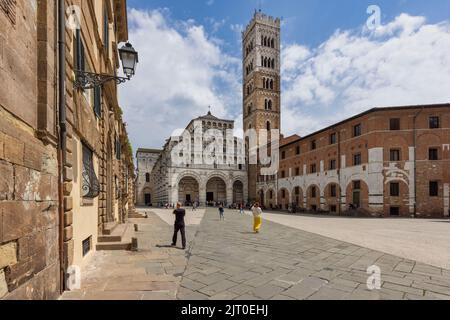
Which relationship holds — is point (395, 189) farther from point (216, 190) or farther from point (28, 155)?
point (216, 190)

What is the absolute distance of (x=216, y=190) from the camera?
49344 millimetres

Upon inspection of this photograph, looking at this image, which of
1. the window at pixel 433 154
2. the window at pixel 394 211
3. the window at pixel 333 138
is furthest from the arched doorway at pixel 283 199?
the window at pixel 433 154

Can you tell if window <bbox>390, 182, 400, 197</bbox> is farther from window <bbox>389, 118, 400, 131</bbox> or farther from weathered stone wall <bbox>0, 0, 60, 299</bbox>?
weathered stone wall <bbox>0, 0, 60, 299</bbox>

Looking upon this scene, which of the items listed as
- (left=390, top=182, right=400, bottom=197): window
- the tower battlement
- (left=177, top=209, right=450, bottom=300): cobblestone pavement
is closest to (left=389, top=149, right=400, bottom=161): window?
(left=390, top=182, right=400, bottom=197): window

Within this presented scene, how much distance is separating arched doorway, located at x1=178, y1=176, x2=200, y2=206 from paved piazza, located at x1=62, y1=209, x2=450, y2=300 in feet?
130

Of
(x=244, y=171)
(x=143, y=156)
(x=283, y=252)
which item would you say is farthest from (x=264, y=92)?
(x=283, y=252)

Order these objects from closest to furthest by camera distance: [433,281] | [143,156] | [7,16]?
[7,16]
[433,281]
[143,156]

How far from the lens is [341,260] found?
6641 mm

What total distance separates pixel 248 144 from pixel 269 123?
5738 mm

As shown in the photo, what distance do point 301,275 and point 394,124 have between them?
23452mm

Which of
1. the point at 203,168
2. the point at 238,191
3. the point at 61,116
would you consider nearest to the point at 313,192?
the point at 238,191

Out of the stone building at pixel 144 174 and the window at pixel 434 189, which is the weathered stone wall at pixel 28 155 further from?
the stone building at pixel 144 174

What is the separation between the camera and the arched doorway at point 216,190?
49031 mm

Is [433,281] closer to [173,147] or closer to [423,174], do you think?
[423,174]
